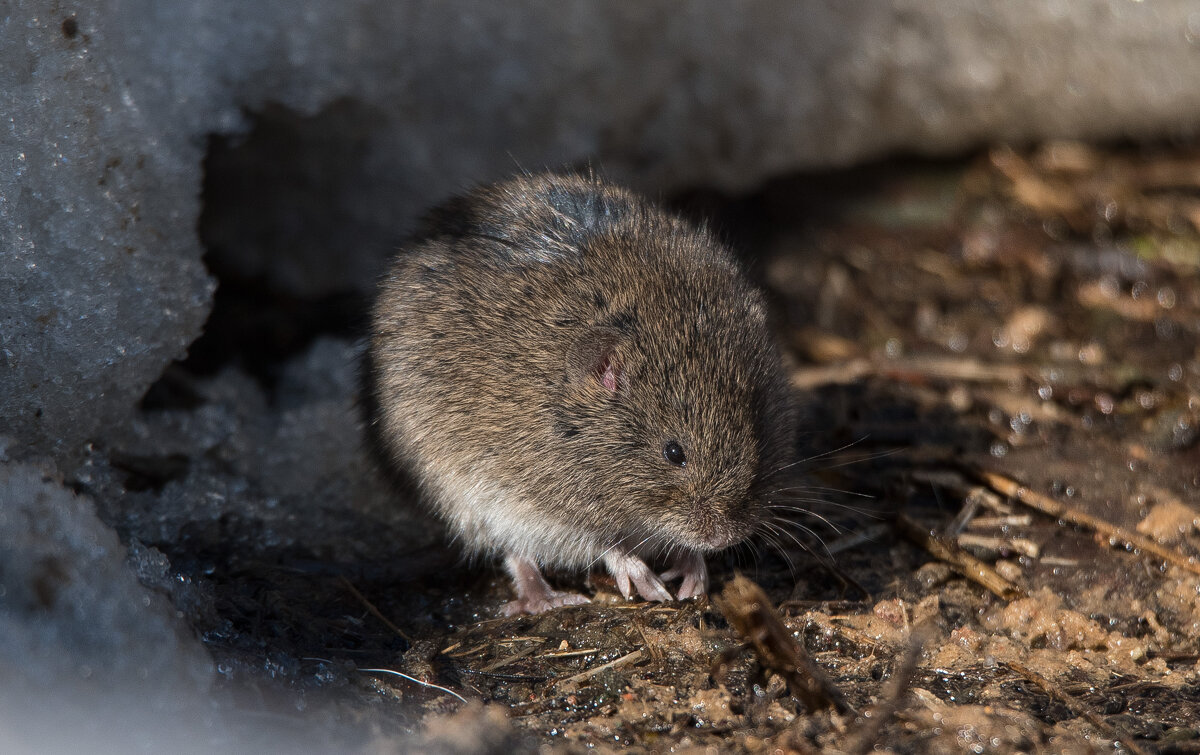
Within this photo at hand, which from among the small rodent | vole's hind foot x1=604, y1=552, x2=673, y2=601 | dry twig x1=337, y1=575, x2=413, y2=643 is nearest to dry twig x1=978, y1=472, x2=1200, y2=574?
the small rodent

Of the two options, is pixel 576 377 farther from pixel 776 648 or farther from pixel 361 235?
pixel 361 235

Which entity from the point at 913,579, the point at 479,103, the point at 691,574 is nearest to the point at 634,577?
Answer: the point at 691,574

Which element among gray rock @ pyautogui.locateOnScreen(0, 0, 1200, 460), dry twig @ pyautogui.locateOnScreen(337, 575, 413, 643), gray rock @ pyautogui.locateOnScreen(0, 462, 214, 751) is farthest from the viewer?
gray rock @ pyautogui.locateOnScreen(0, 0, 1200, 460)

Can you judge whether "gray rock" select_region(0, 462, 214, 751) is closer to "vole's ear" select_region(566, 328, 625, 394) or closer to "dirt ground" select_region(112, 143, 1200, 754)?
"dirt ground" select_region(112, 143, 1200, 754)

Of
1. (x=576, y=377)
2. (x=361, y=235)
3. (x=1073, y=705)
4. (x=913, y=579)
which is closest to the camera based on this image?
(x=1073, y=705)

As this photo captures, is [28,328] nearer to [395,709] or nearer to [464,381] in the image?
[464,381]

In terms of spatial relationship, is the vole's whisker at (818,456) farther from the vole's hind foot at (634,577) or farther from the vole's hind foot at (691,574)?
the vole's hind foot at (634,577)

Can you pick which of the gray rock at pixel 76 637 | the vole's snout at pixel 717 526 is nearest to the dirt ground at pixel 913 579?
the vole's snout at pixel 717 526

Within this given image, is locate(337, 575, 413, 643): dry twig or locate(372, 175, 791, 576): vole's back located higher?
locate(372, 175, 791, 576): vole's back
